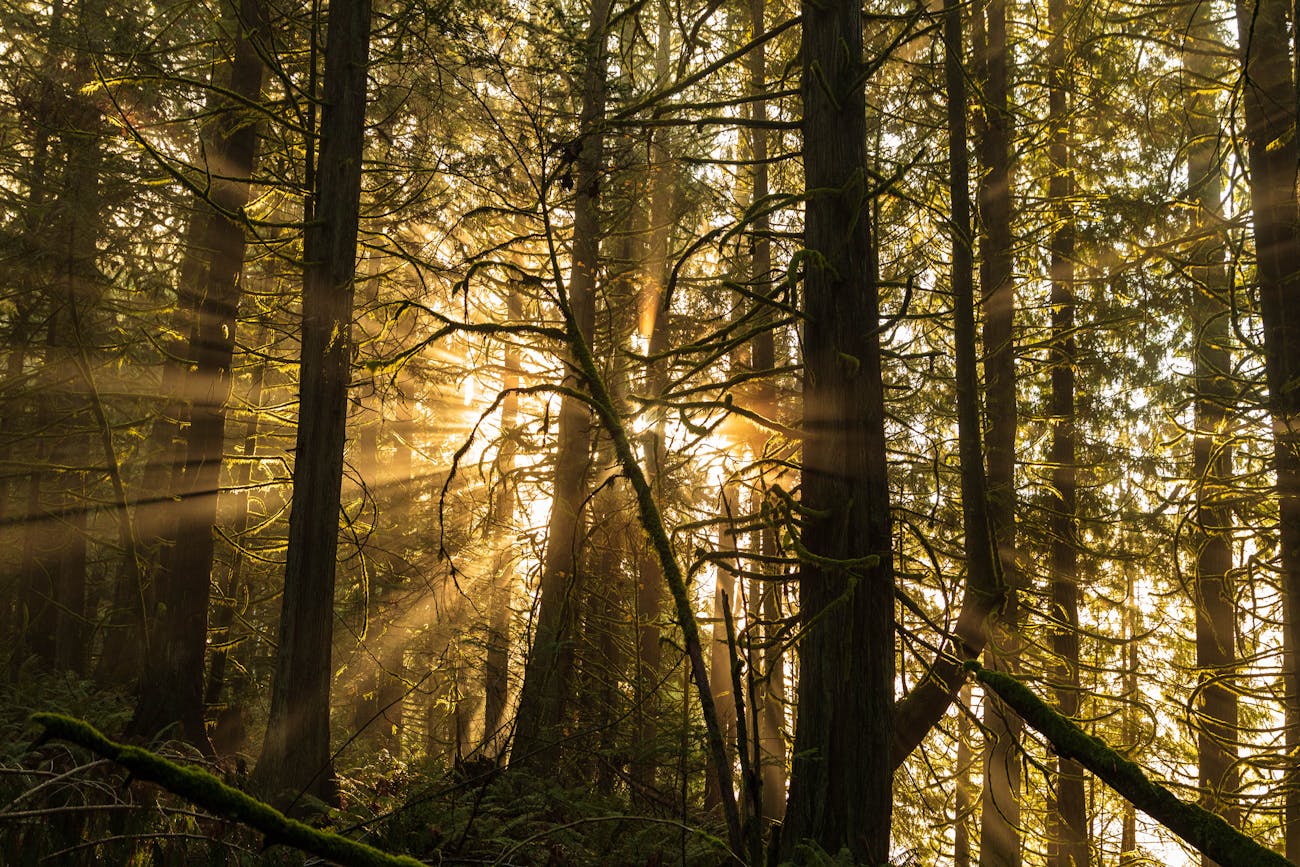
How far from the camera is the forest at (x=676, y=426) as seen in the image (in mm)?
4320

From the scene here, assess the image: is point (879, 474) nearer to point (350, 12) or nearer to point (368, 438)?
point (350, 12)

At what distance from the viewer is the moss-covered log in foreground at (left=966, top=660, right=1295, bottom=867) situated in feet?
5.26

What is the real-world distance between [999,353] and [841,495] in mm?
6690

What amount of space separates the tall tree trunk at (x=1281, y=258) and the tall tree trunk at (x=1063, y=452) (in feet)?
7.04

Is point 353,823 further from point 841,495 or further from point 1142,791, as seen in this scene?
point 1142,791

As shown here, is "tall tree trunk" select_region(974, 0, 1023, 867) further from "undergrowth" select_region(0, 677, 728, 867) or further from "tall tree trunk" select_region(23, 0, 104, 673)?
"tall tree trunk" select_region(23, 0, 104, 673)

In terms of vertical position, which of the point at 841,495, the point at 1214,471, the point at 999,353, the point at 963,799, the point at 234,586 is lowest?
the point at 963,799

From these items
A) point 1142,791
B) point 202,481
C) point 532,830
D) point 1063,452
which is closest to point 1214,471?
point 1063,452

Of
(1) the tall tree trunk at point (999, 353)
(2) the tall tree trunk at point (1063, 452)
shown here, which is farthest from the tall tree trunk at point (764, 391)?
(2) the tall tree trunk at point (1063, 452)

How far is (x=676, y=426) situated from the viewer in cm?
819

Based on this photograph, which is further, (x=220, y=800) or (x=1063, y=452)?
(x=1063, y=452)

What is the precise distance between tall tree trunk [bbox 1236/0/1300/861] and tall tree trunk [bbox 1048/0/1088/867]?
7.04ft

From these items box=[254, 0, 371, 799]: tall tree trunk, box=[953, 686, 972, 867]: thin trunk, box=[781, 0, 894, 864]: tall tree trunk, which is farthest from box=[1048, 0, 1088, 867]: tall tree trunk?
box=[254, 0, 371, 799]: tall tree trunk

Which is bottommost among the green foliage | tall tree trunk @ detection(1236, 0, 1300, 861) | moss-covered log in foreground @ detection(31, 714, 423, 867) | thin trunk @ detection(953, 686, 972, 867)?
thin trunk @ detection(953, 686, 972, 867)
